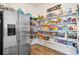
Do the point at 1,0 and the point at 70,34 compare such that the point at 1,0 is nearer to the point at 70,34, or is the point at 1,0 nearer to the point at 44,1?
the point at 44,1

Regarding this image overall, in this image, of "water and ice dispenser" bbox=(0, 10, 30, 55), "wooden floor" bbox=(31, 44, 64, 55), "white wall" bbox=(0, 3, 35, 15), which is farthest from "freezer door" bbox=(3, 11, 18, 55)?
"wooden floor" bbox=(31, 44, 64, 55)

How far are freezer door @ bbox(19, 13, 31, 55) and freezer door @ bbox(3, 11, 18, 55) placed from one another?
0.28ft

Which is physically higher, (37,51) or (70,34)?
(70,34)

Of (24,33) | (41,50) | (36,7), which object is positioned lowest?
(41,50)

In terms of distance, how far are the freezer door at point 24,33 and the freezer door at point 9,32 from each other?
9 centimetres

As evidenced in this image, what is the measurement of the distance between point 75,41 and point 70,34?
119 millimetres

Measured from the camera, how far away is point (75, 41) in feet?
6.38

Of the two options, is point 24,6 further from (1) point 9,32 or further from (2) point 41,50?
(2) point 41,50

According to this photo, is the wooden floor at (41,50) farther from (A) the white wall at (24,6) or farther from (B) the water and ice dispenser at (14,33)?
(A) the white wall at (24,6)

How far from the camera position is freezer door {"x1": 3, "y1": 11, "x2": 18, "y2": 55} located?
77.2 inches

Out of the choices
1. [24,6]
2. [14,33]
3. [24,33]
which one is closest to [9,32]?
[14,33]

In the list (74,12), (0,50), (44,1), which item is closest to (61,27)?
(74,12)

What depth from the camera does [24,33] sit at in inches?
79.8

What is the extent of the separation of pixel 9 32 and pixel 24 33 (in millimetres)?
211
